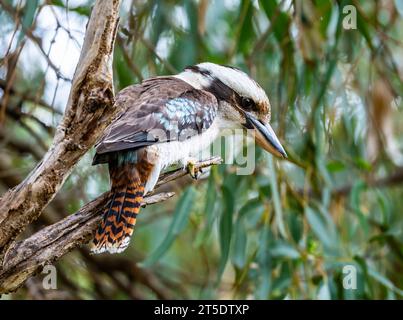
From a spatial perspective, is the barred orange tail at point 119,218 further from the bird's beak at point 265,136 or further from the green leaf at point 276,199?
the green leaf at point 276,199

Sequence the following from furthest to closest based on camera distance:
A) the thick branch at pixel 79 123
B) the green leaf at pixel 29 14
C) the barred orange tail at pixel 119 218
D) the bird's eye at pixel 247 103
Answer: the bird's eye at pixel 247 103, the green leaf at pixel 29 14, the barred orange tail at pixel 119 218, the thick branch at pixel 79 123

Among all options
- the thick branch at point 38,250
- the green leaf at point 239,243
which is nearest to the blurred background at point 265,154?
the green leaf at point 239,243

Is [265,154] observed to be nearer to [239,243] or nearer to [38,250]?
[239,243]

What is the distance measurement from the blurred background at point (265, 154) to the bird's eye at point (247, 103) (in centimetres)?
32

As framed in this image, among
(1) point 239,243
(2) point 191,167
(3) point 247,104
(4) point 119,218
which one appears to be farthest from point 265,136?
(4) point 119,218

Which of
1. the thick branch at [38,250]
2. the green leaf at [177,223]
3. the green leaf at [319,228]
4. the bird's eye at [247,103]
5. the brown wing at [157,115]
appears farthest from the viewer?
the green leaf at [319,228]

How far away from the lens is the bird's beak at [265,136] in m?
2.56

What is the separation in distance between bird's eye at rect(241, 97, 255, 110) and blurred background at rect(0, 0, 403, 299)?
1.04 feet

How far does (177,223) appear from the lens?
2838 millimetres

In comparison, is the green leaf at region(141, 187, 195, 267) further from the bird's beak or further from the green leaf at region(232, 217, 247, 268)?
A: the bird's beak

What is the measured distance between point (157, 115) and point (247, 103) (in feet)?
1.51
